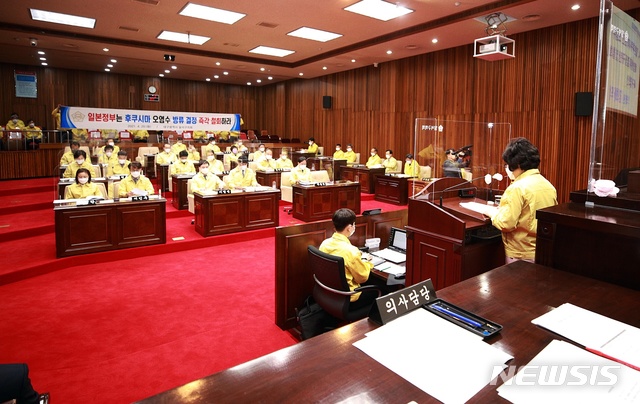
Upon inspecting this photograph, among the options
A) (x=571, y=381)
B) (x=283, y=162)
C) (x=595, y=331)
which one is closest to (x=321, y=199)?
(x=283, y=162)

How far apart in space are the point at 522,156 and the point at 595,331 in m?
1.68

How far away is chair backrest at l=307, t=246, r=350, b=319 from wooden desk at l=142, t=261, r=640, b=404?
4.45ft

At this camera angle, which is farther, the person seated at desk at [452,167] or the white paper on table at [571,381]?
the person seated at desk at [452,167]

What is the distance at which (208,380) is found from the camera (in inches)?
36.0

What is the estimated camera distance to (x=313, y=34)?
336 inches

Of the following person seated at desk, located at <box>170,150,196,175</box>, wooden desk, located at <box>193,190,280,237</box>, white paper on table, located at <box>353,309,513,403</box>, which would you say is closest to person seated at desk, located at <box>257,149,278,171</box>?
person seated at desk, located at <box>170,150,196,175</box>

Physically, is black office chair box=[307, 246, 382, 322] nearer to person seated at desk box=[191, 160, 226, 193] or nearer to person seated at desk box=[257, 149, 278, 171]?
person seated at desk box=[191, 160, 226, 193]

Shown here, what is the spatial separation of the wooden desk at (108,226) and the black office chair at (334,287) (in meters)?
3.50

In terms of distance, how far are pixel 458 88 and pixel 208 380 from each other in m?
9.37

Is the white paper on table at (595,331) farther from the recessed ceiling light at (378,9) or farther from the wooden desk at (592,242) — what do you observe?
the recessed ceiling light at (378,9)

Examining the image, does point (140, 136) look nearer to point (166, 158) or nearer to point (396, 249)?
point (166, 158)

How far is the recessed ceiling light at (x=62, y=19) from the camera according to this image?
7.35m

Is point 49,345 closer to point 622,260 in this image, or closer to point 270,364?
point 270,364

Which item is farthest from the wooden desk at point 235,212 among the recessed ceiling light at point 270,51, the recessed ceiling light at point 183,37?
the recessed ceiling light at point 270,51
